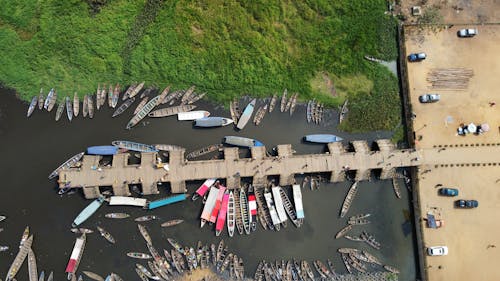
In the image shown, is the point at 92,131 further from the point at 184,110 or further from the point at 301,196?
the point at 301,196

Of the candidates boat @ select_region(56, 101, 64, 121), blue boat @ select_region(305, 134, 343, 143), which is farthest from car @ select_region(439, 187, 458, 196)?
boat @ select_region(56, 101, 64, 121)

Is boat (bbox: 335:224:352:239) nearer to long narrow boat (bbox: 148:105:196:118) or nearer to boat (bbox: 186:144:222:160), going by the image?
boat (bbox: 186:144:222:160)

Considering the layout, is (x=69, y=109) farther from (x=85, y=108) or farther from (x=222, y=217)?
(x=222, y=217)

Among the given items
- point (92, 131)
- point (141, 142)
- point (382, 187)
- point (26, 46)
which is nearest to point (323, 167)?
point (382, 187)

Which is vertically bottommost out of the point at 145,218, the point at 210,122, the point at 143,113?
the point at 145,218

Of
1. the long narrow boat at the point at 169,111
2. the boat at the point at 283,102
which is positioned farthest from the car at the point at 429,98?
the long narrow boat at the point at 169,111

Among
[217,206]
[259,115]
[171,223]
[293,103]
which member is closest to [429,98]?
[293,103]
